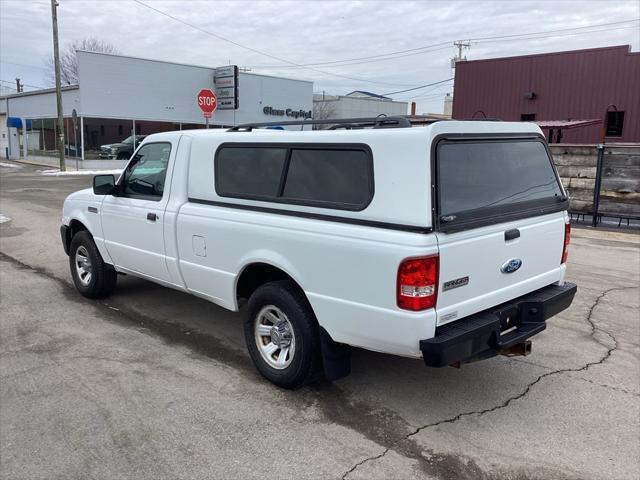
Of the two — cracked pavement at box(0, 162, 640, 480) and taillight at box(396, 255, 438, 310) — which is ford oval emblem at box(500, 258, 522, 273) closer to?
taillight at box(396, 255, 438, 310)

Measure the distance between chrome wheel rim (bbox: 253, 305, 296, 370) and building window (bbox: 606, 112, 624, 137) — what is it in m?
21.1

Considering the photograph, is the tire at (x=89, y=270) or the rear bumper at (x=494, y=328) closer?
the rear bumper at (x=494, y=328)

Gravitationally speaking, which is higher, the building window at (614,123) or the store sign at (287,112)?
the store sign at (287,112)

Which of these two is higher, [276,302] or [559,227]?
[559,227]

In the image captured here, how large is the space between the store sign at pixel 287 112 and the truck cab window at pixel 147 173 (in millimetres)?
32928

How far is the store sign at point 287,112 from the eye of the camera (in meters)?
37.5

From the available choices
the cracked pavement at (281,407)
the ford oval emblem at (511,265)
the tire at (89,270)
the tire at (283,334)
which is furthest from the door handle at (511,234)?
the tire at (89,270)

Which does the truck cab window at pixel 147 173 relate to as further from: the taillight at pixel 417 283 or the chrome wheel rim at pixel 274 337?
the taillight at pixel 417 283

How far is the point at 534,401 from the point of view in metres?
4.04

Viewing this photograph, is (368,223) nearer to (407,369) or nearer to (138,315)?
(407,369)

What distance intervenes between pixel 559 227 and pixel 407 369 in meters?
1.63

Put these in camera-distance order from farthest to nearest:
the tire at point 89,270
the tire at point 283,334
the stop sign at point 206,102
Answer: the stop sign at point 206,102
the tire at point 89,270
the tire at point 283,334

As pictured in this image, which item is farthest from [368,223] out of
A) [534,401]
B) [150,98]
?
[150,98]

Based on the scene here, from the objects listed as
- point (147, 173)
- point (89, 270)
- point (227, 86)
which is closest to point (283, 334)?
point (147, 173)
